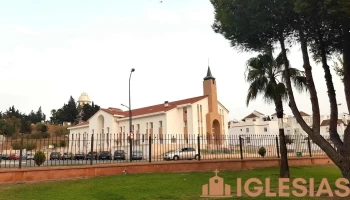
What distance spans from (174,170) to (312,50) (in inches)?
321

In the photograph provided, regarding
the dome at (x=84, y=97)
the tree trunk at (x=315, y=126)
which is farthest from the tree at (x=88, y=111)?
the tree trunk at (x=315, y=126)

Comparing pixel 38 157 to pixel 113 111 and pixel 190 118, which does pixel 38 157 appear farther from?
pixel 113 111

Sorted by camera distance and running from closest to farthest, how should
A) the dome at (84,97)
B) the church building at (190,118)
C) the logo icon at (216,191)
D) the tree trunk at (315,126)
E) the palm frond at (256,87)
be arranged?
1. the logo icon at (216,191)
2. the tree trunk at (315,126)
3. the palm frond at (256,87)
4. the church building at (190,118)
5. the dome at (84,97)

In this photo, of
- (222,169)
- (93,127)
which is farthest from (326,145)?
(93,127)

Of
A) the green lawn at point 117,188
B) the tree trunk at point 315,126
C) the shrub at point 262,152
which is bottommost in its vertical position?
the green lawn at point 117,188

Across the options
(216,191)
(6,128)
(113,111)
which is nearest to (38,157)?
(216,191)

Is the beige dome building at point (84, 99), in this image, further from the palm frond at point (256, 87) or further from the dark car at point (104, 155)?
the palm frond at point (256, 87)

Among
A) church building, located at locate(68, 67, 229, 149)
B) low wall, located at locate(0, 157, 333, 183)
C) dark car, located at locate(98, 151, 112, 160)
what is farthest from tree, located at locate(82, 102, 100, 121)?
low wall, located at locate(0, 157, 333, 183)

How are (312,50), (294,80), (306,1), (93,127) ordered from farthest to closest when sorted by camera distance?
1. (93,127)
2. (294,80)
3. (312,50)
4. (306,1)

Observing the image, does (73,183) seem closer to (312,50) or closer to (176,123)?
(312,50)

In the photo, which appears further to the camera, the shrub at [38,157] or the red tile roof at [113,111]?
the red tile roof at [113,111]

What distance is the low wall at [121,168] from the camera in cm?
1166

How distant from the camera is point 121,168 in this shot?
45.4ft

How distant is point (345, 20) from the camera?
29.7 feet
